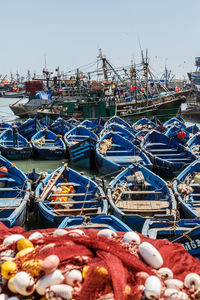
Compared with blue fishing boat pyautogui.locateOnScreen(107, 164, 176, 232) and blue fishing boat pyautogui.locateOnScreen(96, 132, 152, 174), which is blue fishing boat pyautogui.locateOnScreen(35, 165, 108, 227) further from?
blue fishing boat pyautogui.locateOnScreen(96, 132, 152, 174)

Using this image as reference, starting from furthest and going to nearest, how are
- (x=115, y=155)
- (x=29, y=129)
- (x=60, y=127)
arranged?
(x=60, y=127), (x=29, y=129), (x=115, y=155)

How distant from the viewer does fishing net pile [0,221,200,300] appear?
11.2 ft

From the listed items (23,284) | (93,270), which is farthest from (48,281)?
(93,270)

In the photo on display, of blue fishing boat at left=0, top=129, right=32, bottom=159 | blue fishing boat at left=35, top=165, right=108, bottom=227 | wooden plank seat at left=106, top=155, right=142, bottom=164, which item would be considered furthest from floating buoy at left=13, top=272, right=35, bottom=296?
blue fishing boat at left=0, top=129, right=32, bottom=159

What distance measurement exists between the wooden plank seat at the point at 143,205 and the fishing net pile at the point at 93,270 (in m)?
4.21

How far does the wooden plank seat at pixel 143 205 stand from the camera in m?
8.67

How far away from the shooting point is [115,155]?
1576 centimetres

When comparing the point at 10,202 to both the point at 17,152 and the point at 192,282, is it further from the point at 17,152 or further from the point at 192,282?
the point at 17,152

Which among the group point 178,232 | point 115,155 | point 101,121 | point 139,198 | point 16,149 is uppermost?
point 101,121

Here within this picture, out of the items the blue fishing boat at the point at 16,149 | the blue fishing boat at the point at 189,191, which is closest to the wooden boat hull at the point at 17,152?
the blue fishing boat at the point at 16,149

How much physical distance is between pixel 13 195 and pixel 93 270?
7.47 m

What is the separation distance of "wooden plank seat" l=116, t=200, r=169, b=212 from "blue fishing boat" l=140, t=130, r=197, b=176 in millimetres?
5099

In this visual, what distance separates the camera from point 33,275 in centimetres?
359

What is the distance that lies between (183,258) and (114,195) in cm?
498
